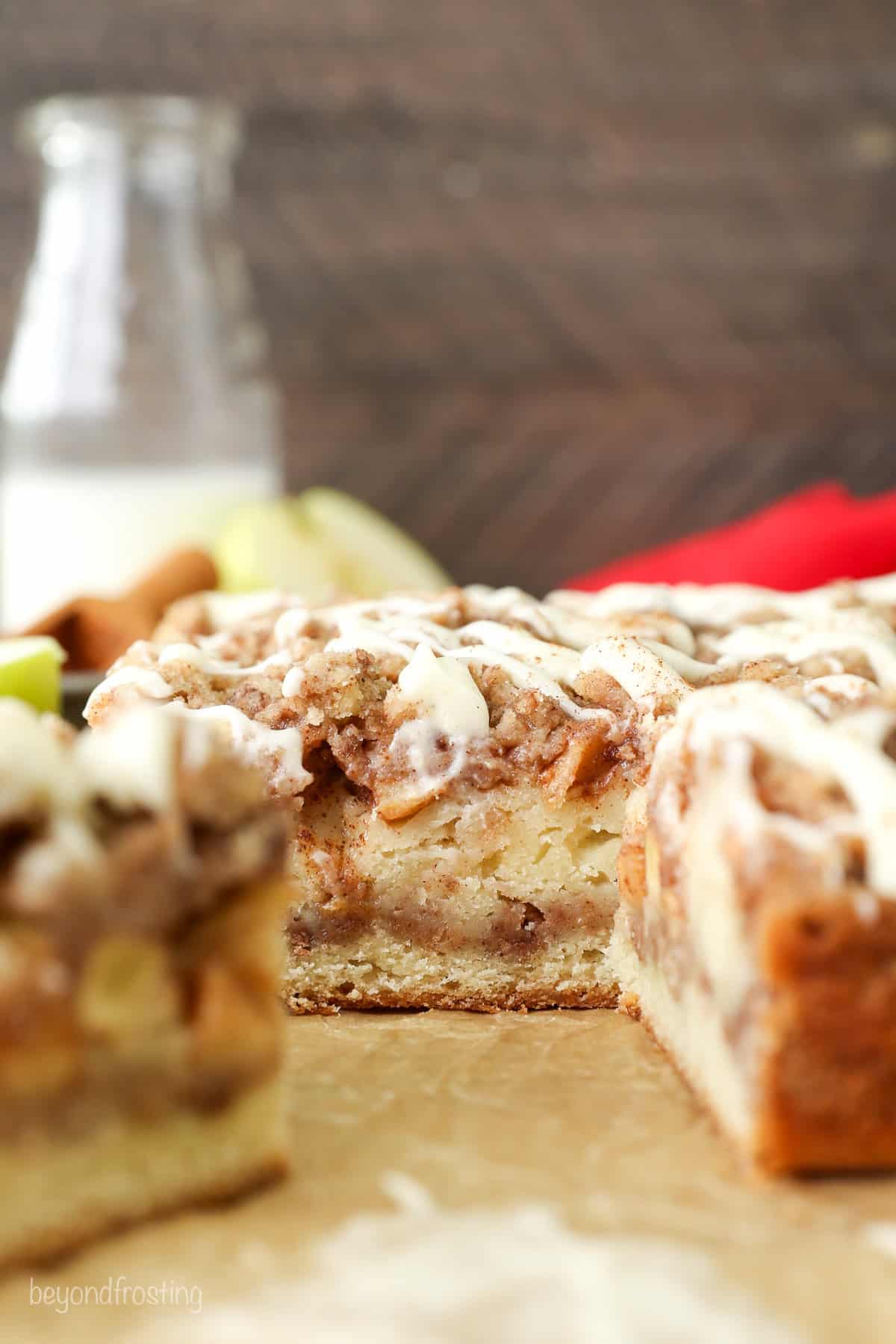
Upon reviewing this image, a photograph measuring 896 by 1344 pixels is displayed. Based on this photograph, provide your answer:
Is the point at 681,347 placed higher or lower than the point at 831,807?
higher

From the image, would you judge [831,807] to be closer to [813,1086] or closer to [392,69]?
[813,1086]

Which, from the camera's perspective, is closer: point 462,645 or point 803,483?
point 462,645

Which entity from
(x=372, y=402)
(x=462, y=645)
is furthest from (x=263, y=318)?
(x=462, y=645)

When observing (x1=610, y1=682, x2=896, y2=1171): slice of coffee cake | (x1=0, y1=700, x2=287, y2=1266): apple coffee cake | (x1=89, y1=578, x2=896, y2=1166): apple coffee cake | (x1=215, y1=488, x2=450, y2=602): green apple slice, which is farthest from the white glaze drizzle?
(x1=215, y1=488, x2=450, y2=602): green apple slice

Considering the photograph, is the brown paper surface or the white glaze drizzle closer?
the brown paper surface

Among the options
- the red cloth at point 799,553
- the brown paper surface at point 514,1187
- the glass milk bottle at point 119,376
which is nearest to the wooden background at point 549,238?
the glass milk bottle at point 119,376

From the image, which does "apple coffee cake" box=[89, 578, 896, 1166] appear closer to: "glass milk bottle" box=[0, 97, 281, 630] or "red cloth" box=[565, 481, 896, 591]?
"red cloth" box=[565, 481, 896, 591]
